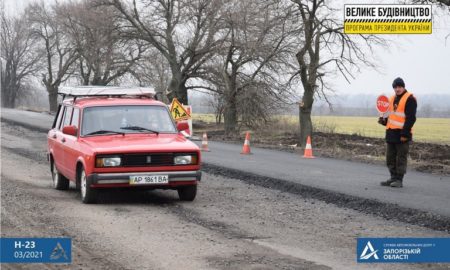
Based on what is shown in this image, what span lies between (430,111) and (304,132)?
71.4 metres

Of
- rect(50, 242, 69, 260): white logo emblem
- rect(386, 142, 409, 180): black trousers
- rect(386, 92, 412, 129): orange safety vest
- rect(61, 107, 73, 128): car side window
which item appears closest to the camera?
rect(50, 242, 69, 260): white logo emblem

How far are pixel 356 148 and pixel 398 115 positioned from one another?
15337mm

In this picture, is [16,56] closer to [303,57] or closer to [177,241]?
[303,57]

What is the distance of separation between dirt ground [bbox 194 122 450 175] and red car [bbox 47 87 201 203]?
8.07m

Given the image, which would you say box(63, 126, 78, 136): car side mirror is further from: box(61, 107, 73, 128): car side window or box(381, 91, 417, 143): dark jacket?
box(381, 91, 417, 143): dark jacket

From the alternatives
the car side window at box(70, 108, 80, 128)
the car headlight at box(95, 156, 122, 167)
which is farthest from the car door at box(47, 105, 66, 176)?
the car headlight at box(95, 156, 122, 167)

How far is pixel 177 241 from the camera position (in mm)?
8633

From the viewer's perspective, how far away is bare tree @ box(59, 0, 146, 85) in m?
45.2

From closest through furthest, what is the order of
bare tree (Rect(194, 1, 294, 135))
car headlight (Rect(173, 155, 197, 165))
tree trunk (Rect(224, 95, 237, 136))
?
car headlight (Rect(173, 155, 197, 165))
bare tree (Rect(194, 1, 294, 135))
tree trunk (Rect(224, 95, 237, 136))

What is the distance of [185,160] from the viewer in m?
11.7

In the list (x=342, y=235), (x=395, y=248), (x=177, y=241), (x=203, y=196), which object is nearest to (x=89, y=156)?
(x=203, y=196)

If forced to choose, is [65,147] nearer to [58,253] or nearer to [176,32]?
[58,253]

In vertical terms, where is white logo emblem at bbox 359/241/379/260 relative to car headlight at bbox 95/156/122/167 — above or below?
below

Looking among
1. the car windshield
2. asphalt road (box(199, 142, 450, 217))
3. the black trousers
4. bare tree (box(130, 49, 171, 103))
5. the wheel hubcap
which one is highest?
bare tree (box(130, 49, 171, 103))
